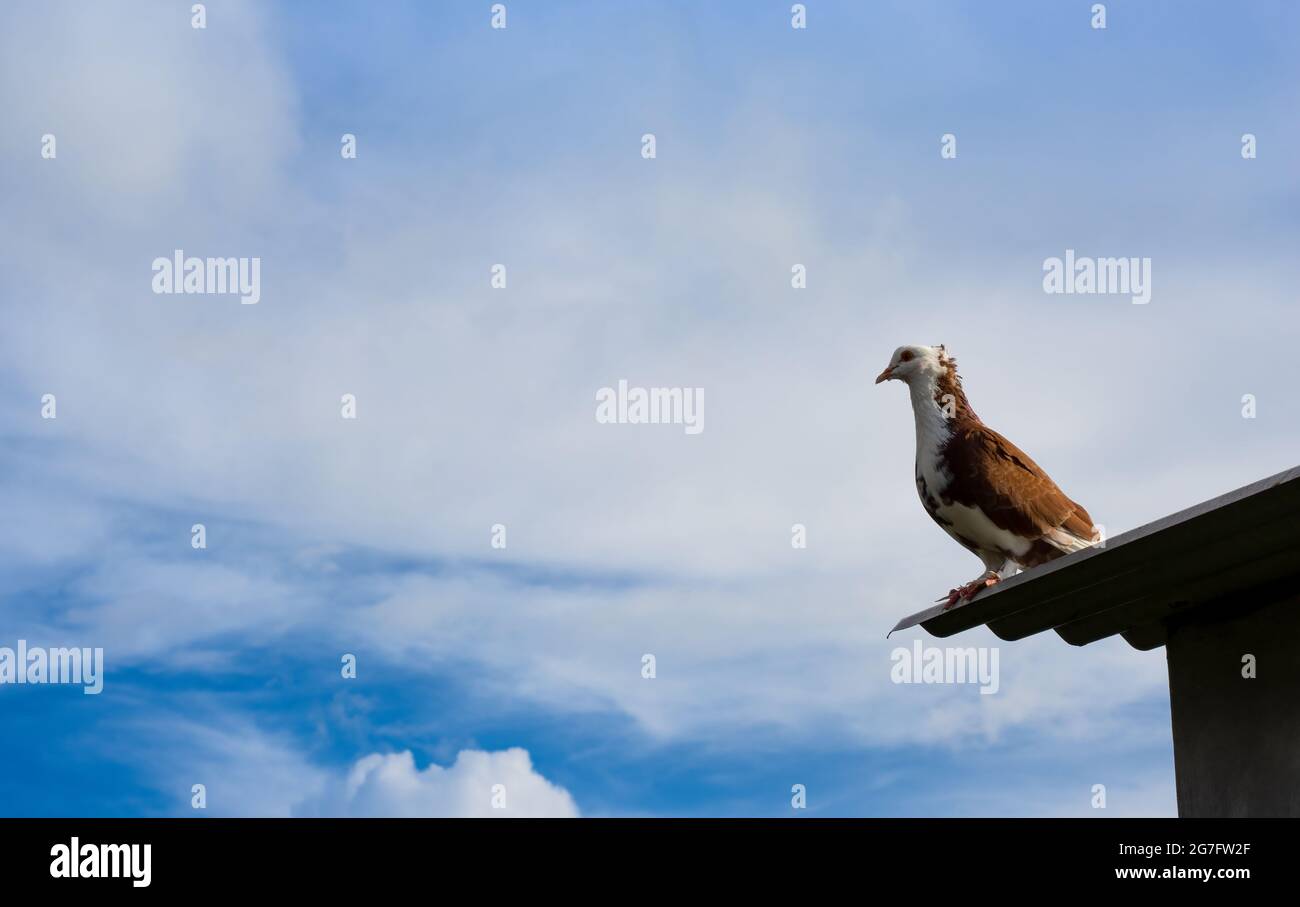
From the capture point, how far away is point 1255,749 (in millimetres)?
7379

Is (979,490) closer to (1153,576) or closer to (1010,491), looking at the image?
(1010,491)

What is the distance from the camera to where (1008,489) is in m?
8.21

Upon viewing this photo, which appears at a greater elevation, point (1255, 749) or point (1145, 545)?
point (1145, 545)

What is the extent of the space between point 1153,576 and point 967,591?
3.66ft

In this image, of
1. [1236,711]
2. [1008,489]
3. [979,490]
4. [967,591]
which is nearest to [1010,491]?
[1008,489]

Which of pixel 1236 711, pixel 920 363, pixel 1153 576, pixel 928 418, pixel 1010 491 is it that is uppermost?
pixel 920 363

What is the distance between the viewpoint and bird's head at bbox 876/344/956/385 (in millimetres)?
8703

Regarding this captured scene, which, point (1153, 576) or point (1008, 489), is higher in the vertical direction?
point (1008, 489)
